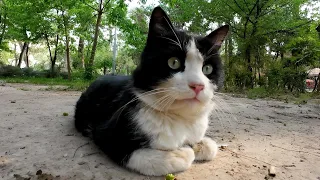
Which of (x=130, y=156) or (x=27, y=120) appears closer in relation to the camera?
(x=130, y=156)

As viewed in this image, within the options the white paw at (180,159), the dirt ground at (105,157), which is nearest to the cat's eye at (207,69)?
the dirt ground at (105,157)

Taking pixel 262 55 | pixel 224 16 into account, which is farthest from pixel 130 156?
pixel 224 16

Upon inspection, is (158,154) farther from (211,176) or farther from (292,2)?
(292,2)

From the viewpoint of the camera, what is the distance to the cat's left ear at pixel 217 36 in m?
1.78

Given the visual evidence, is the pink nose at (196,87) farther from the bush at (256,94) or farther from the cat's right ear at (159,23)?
the bush at (256,94)

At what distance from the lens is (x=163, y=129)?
159 centimetres

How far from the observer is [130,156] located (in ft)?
5.21

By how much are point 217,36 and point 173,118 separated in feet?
2.15

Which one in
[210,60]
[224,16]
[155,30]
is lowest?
[210,60]

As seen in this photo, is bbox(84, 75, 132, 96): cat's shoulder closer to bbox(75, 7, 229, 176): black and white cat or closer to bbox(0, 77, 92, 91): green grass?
bbox(75, 7, 229, 176): black and white cat

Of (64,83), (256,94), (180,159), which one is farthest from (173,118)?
(64,83)

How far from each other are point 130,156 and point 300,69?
10218 millimetres

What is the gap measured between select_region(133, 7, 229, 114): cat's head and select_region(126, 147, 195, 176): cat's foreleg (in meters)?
0.27

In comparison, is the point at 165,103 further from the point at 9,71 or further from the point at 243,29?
the point at 9,71
